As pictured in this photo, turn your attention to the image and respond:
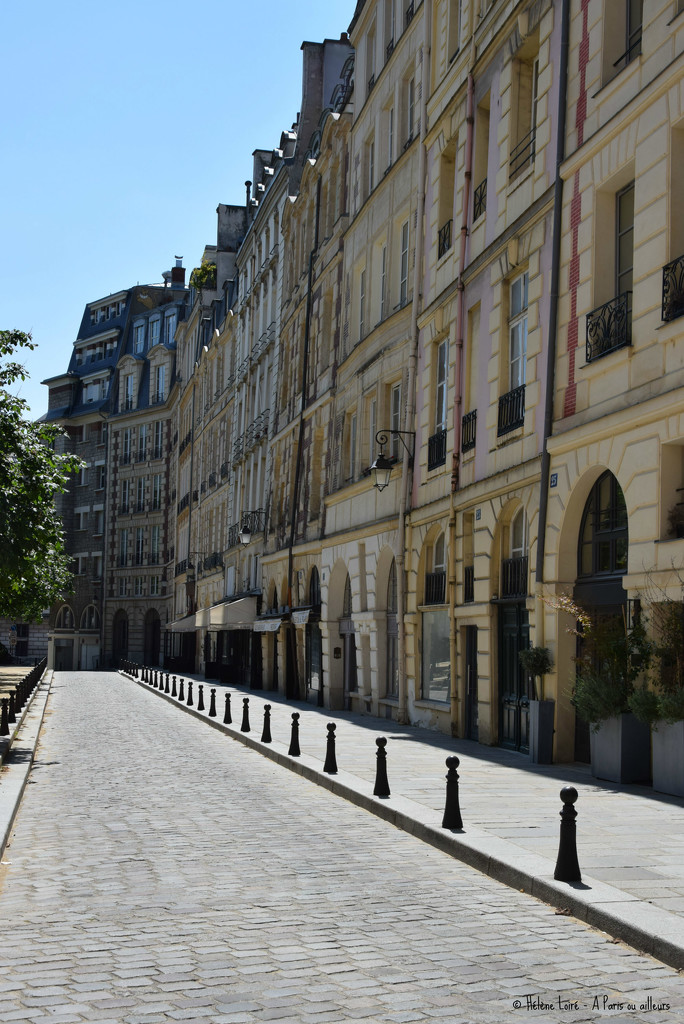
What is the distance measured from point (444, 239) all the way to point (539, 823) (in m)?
14.0

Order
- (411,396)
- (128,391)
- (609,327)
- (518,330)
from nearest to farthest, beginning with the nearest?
(609,327) < (518,330) < (411,396) < (128,391)

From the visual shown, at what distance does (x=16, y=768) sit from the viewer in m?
13.9

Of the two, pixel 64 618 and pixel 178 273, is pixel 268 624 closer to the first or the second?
pixel 64 618

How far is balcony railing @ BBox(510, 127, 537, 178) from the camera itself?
55.6ft

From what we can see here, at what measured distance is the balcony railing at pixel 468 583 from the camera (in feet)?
61.0

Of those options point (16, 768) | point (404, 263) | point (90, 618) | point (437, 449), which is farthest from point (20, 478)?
point (90, 618)

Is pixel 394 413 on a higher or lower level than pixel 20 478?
higher

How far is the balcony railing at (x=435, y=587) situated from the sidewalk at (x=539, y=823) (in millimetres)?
3109

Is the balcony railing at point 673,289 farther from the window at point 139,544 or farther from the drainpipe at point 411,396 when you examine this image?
the window at point 139,544

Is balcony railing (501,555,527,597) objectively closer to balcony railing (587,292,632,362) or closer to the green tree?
balcony railing (587,292,632,362)

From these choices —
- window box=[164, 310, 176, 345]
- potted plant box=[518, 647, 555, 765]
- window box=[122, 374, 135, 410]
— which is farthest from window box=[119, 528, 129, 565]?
potted plant box=[518, 647, 555, 765]

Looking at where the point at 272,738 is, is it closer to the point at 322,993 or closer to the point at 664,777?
the point at 664,777

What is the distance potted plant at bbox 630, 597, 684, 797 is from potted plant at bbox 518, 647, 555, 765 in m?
2.68

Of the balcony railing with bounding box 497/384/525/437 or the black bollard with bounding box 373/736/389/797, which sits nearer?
the black bollard with bounding box 373/736/389/797
